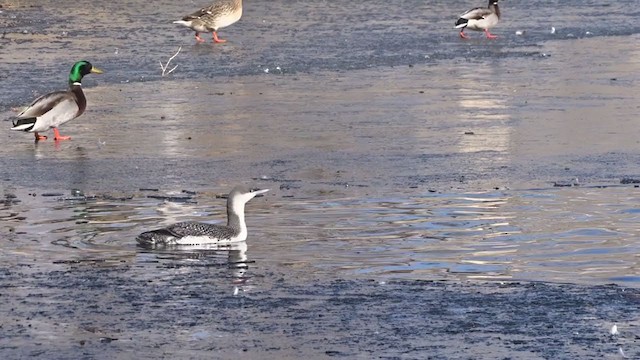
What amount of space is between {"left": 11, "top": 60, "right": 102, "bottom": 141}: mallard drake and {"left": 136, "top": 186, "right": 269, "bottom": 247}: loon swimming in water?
5.42 meters

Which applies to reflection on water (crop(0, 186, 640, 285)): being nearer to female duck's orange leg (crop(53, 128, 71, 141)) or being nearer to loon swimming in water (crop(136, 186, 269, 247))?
loon swimming in water (crop(136, 186, 269, 247))

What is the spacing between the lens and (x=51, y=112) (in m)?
16.7

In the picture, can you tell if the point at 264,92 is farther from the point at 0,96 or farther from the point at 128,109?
the point at 0,96

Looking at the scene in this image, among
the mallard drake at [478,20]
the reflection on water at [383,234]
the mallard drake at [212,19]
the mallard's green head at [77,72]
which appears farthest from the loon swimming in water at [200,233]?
the mallard drake at [478,20]

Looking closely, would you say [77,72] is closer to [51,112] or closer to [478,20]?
[51,112]

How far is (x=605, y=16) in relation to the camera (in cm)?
2817

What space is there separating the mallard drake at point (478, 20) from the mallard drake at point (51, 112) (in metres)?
9.74

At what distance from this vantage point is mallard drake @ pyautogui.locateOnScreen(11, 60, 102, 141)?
1662cm

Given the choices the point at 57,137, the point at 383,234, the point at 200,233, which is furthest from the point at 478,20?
the point at 200,233

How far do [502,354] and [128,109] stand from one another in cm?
1112

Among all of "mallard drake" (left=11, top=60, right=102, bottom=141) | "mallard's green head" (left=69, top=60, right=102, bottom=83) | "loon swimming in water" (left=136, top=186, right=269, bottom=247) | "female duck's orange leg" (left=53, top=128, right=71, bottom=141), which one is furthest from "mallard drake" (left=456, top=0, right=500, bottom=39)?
"loon swimming in water" (left=136, top=186, right=269, bottom=247)

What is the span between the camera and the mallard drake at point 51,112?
16625mm

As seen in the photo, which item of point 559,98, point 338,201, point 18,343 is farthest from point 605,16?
point 18,343

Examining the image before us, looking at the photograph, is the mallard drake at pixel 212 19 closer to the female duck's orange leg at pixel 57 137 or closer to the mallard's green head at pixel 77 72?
the mallard's green head at pixel 77 72
